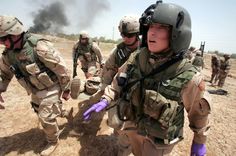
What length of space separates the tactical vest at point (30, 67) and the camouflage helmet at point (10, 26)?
0.19 m

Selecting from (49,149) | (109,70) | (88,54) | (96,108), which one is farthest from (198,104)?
(88,54)

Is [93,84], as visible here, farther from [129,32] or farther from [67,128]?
[129,32]

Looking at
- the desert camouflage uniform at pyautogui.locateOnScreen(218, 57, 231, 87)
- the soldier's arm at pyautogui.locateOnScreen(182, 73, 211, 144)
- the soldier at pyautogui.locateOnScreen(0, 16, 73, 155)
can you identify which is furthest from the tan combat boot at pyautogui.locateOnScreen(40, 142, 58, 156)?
the desert camouflage uniform at pyautogui.locateOnScreen(218, 57, 231, 87)

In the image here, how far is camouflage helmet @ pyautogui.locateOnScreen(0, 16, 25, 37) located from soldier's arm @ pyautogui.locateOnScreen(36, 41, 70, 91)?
34 centimetres

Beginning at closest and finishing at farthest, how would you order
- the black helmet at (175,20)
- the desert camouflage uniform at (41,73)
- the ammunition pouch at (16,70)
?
1. the black helmet at (175,20)
2. the desert camouflage uniform at (41,73)
3. the ammunition pouch at (16,70)

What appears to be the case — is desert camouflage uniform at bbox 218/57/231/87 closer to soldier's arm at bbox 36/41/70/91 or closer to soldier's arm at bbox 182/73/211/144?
soldier's arm at bbox 36/41/70/91

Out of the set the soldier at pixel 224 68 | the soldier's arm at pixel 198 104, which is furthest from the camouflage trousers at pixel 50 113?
the soldier at pixel 224 68

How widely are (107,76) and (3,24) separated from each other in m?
1.70

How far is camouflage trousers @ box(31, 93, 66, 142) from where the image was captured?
3.80 m

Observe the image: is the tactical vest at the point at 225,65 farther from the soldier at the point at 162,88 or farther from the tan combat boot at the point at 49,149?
the soldier at the point at 162,88

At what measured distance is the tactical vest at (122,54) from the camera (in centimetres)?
377

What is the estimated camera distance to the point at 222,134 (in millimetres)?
5414

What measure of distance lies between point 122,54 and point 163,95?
171cm

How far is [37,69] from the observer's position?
369cm
